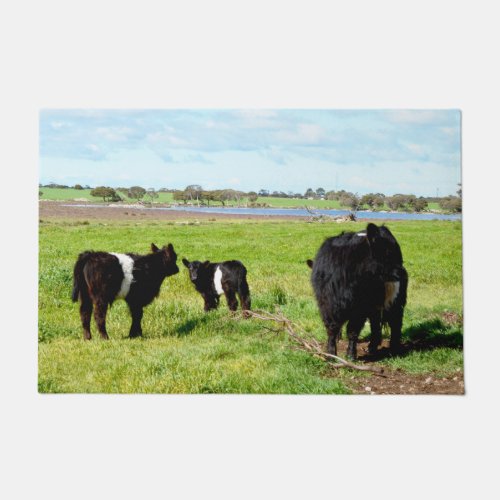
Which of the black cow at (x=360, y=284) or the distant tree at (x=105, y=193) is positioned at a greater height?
the distant tree at (x=105, y=193)

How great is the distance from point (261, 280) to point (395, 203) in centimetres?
165

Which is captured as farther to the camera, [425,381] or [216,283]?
[216,283]

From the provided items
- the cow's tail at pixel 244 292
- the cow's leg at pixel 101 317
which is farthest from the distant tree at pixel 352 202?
the cow's leg at pixel 101 317

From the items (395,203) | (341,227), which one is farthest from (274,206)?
(395,203)

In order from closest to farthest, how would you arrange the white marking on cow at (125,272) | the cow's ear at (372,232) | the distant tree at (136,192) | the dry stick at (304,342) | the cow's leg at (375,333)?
1. the cow's ear at (372,232)
2. the dry stick at (304,342)
3. the cow's leg at (375,333)
4. the white marking on cow at (125,272)
5. the distant tree at (136,192)

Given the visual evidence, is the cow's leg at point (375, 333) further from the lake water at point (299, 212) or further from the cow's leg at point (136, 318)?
the cow's leg at point (136, 318)

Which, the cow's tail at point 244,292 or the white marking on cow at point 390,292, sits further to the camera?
the cow's tail at point 244,292

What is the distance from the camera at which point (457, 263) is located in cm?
700

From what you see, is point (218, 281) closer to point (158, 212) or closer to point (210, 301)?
point (210, 301)

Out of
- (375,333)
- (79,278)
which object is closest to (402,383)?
(375,333)

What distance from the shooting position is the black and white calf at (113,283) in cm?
724

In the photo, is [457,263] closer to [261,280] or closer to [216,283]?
[261,280]

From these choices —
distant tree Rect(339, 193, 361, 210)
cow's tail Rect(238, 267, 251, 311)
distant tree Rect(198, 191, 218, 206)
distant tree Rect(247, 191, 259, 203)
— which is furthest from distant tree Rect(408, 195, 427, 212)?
distant tree Rect(198, 191, 218, 206)

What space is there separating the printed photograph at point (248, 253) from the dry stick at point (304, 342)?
21 millimetres
